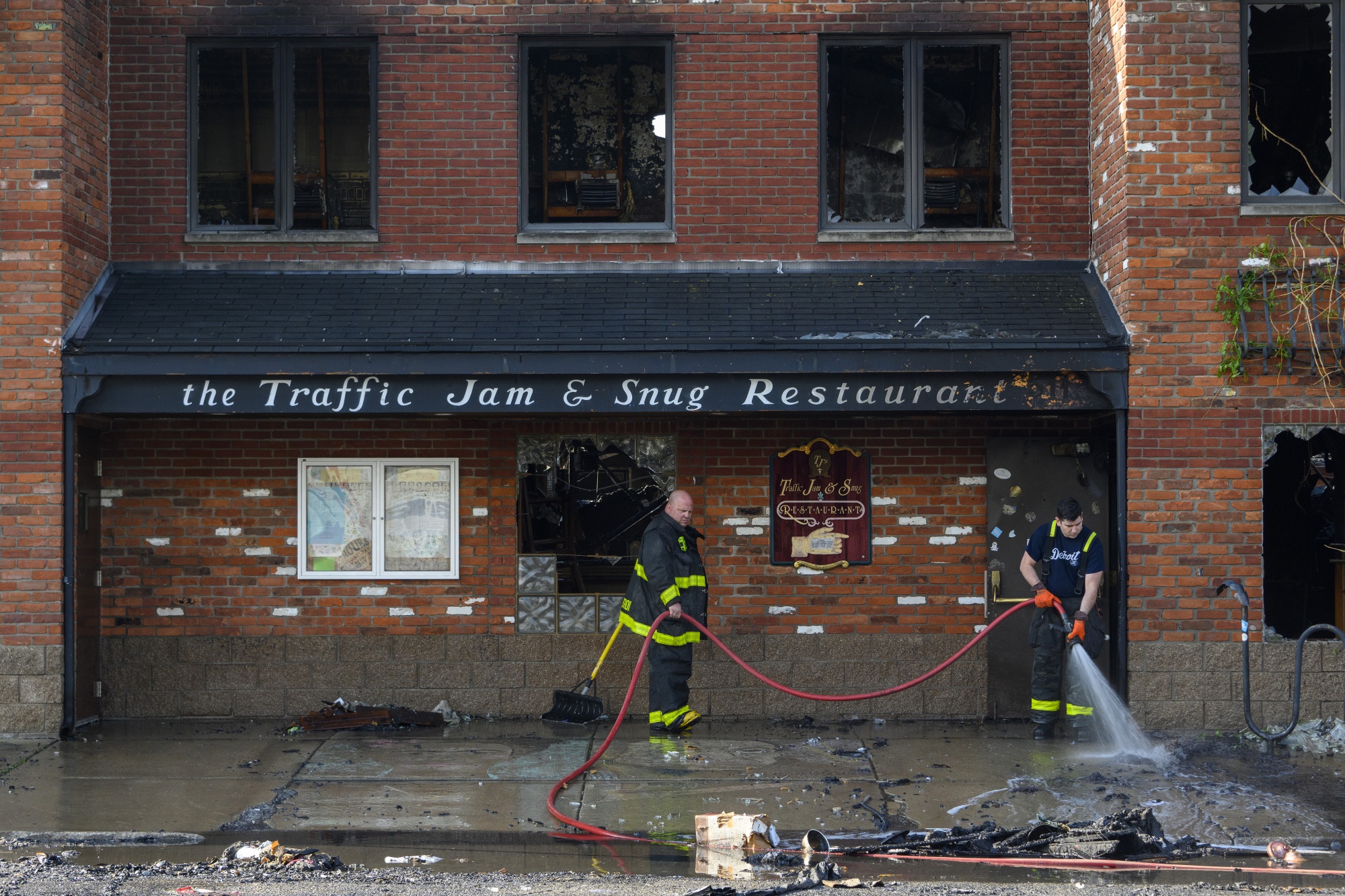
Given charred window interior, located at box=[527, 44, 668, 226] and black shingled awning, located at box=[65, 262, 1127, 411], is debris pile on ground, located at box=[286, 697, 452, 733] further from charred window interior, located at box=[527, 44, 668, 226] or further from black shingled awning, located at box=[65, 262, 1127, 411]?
charred window interior, located at box=[527, 44, 668, 226]

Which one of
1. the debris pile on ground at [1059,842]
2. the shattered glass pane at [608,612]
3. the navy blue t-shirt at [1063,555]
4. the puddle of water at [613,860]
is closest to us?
the puddle of water at [613,860]

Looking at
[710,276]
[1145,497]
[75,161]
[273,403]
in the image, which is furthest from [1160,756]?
[75,161]

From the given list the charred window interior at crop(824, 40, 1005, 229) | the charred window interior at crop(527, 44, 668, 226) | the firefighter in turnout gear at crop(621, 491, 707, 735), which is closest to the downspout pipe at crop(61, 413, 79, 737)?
the charred window interior at crop(527, 44, 668, 226)

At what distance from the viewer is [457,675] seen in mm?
9844

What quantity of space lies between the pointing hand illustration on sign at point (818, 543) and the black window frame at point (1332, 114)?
13.2ft

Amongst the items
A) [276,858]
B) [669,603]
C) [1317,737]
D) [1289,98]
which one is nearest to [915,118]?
[1289,98]

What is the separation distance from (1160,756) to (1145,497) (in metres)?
1.88

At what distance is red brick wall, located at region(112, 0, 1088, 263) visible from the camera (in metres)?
10.0

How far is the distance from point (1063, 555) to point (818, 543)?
193 cm

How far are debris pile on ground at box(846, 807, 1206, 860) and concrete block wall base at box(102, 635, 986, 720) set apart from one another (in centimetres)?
327

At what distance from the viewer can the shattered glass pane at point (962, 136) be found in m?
10.2

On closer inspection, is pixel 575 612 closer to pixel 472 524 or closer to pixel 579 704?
pixel 579 704

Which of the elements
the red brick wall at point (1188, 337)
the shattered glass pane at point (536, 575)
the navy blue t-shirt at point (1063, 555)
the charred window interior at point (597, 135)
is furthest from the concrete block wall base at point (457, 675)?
the charred window interior at point (597, 135)

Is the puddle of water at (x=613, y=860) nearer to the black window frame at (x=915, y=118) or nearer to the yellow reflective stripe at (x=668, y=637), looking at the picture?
the yellow reflective stripe at (x=668, y=637)
